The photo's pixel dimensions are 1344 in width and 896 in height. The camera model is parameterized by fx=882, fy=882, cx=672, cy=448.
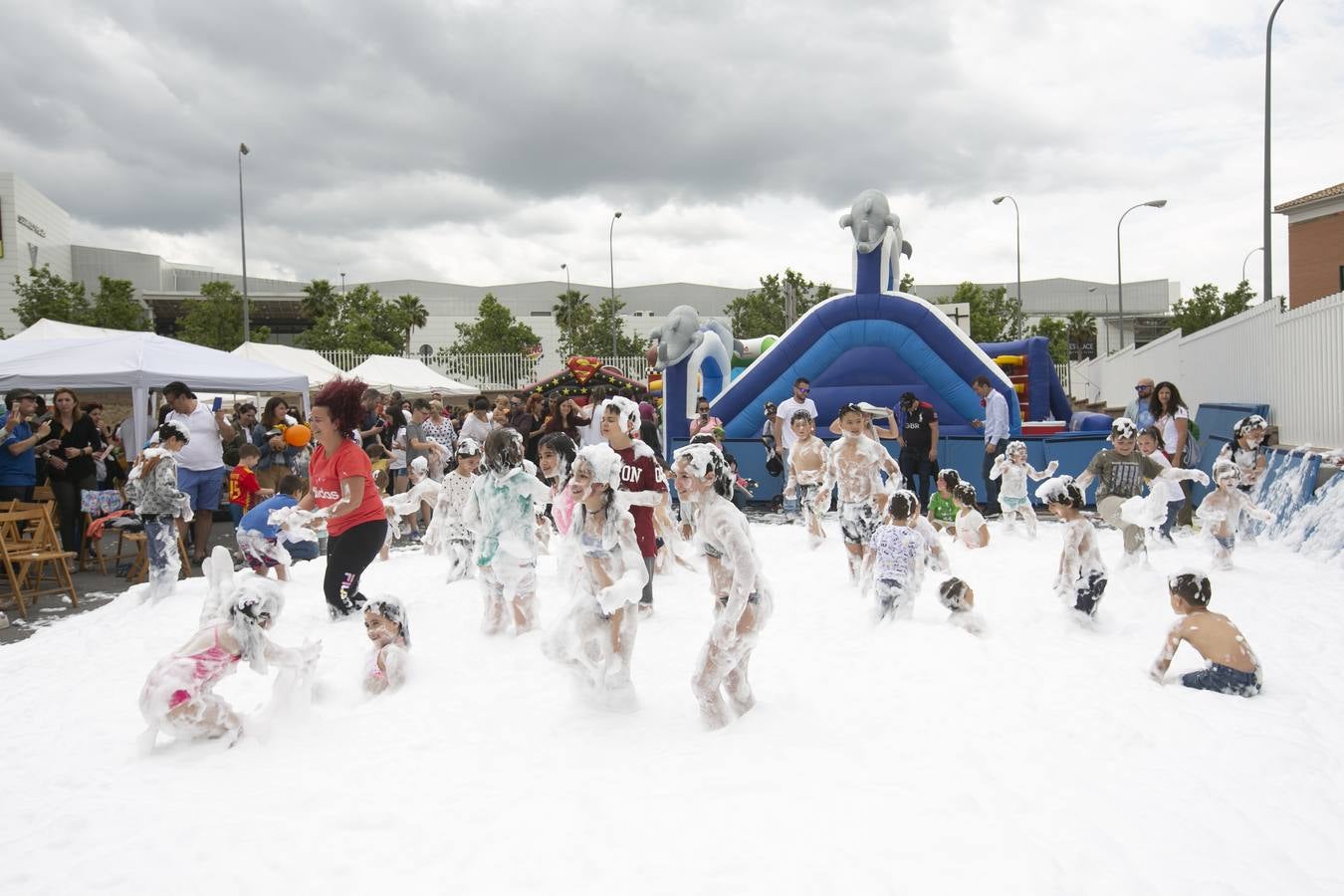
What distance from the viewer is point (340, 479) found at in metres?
5.96

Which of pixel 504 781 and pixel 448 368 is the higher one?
pixel 448 368

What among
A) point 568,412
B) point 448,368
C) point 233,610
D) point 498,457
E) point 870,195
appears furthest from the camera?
point 448,368

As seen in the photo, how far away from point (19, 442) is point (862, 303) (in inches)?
408

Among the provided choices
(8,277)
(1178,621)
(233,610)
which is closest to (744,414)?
(1178,621)

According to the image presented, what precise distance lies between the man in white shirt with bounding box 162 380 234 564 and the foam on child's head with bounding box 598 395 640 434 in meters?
4.66

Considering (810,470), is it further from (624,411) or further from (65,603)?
(65,603)

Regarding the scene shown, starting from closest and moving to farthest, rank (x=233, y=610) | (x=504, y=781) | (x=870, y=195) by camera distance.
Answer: (x=504, y=781), (x=233, y=610), (x=870, y=195)

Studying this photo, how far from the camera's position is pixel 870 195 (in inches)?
509

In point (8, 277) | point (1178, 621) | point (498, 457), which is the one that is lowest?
point (1178, 621)

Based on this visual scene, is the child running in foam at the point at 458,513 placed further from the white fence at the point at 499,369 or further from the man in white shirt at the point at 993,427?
the white fence at the point at 499,369

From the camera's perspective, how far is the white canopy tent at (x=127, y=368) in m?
10.1

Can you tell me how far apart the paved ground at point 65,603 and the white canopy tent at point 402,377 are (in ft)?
35.3

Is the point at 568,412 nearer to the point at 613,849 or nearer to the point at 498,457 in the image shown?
the point at 498,457

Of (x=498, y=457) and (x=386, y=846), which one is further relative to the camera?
(x=498, y=457)
